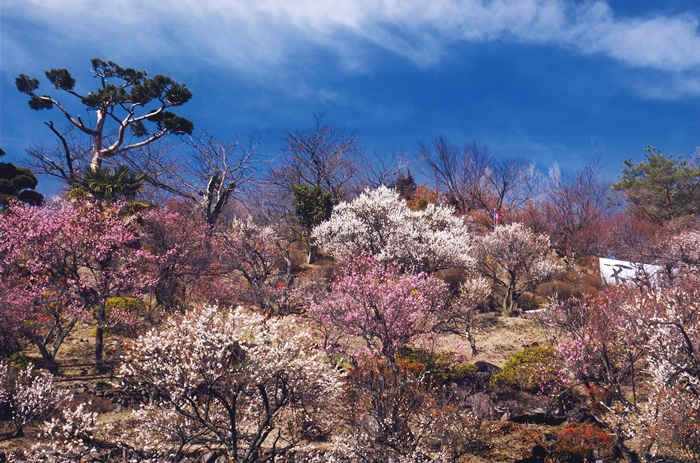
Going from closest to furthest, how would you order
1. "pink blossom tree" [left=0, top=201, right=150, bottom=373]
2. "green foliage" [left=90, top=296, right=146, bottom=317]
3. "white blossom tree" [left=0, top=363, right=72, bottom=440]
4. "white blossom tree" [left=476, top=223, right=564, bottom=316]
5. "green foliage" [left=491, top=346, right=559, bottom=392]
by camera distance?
"white blossom tree" [left=0, top=363, right=72, bottom=440] → "green foliage" [left=491, top=346, right=559, bottom=392] → "pink blossom tree" [left=0, top=201, right=150, bottom=373] → "green foliage" [left=90, top=296, right=146, bottom=317] → "white blossom tree" [left=476, top=223, right=564, bottom=316]

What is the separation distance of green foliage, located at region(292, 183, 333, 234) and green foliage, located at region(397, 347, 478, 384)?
Result: 47.7ft

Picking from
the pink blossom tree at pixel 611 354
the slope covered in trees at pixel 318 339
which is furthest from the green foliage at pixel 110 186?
the pink blossom tree at pixel 611 354

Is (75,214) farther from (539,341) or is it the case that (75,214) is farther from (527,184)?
(527,184)

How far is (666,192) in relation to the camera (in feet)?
124

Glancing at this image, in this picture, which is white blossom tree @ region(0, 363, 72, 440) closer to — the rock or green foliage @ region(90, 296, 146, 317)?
green foliage @ region(90, 296, 146, 317)

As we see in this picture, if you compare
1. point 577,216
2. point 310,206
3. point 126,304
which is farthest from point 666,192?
point 126,304

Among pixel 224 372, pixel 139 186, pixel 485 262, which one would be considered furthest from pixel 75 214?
pixel 485 262

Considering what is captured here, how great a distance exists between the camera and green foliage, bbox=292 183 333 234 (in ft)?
100

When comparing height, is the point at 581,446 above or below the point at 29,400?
below

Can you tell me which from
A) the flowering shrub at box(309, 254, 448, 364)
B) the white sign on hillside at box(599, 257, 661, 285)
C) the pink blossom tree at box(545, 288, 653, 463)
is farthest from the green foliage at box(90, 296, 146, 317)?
the white sign on hillside at box(599, 257, 661, 285)

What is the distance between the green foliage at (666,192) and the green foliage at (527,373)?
26.6 m

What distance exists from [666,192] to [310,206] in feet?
91.1

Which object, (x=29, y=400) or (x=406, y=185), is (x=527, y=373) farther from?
(x=406, y=185)

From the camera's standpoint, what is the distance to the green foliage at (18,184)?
896 inches
